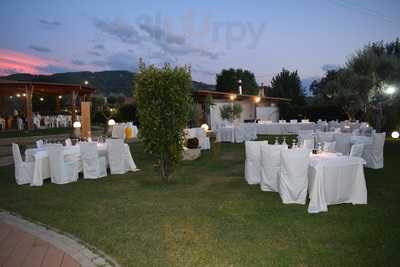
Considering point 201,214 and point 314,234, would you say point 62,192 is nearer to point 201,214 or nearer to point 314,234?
point 201,214

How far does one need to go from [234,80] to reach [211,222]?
4115cm

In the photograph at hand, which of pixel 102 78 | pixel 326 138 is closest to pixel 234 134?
pixel 326 138

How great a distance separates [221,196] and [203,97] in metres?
17.8

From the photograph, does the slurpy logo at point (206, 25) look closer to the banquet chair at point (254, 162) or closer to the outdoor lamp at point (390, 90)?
the outdoor lamp at point (390, 90)

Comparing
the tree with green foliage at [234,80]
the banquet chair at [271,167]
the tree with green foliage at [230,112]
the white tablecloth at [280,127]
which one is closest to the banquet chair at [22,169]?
the banquet chair at [271,167]

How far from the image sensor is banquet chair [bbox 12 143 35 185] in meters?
7.52

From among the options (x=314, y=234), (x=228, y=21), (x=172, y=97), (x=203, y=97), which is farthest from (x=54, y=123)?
(x=314, y=234)

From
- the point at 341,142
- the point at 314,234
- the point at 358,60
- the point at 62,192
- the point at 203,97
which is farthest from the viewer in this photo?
the point at 203,97

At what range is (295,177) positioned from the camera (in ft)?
18.1

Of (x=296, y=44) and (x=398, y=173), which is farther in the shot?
(x=296, y=44)

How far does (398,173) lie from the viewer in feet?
25.6

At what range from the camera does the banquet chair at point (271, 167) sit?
20.8 ft

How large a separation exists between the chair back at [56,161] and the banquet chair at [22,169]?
47 centimetres

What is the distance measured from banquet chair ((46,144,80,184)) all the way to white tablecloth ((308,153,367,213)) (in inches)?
214
